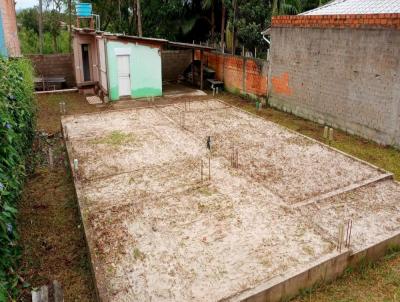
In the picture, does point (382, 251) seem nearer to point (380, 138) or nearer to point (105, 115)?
point (380, 138)

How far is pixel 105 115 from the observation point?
1302 cm

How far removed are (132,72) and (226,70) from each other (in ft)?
15.1

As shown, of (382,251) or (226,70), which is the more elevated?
(226,70)

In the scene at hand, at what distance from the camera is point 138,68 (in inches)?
610

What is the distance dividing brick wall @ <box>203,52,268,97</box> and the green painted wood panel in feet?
11.1

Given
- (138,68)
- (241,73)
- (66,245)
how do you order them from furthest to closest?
(241,73) → (138,68) → (66,245)

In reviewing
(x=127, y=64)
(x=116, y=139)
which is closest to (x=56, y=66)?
(x=127, y=64)

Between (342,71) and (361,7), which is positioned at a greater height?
(361,7)

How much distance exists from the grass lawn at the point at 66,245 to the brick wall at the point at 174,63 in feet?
35.8

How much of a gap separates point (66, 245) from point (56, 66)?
14.8 metres

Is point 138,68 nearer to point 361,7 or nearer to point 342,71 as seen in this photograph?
point 342,71

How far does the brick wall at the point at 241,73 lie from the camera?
14945 mm

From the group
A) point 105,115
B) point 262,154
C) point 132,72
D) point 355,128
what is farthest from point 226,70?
point 262,154

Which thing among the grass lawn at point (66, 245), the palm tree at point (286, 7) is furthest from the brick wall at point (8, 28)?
the palm tree at point (286, 7)
